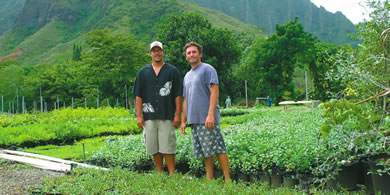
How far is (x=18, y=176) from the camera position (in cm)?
576

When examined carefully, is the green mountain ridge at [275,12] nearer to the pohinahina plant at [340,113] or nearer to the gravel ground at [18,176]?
the gravel ground at [18,176]

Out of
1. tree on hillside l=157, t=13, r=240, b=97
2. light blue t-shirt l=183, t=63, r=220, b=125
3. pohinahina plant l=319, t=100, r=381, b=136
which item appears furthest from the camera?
tree on hillside l=157, t=13, r=240, b=97

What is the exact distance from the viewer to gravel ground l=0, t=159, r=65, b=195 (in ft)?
15.6

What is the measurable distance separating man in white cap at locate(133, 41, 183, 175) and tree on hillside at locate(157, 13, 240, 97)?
79.3ft

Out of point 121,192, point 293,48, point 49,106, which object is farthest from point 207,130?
point 49,106

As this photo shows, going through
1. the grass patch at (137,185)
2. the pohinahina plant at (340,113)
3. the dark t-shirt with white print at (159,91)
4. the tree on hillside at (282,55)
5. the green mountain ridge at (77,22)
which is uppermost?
the green mountain ridge at (77,22)

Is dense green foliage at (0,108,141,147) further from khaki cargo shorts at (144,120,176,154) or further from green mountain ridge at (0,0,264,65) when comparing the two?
green mountain ridge at (0,0,264,65)

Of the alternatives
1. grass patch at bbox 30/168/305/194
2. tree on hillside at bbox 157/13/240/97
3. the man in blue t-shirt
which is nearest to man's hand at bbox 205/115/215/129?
the man in blue t-shirt

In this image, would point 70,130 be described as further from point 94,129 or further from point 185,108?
point 185,108

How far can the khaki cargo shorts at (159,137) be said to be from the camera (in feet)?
15.8

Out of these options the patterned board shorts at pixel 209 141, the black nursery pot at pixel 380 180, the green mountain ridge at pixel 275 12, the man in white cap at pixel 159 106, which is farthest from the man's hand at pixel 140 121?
the green mountain ridge at pixel 275 12

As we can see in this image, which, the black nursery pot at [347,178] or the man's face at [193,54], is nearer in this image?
the black nursery pot at [347,178]

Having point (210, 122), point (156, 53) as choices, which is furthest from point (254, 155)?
point (156, 53)

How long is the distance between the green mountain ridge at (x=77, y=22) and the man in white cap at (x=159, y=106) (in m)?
67.0
